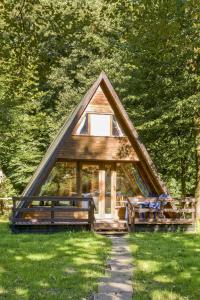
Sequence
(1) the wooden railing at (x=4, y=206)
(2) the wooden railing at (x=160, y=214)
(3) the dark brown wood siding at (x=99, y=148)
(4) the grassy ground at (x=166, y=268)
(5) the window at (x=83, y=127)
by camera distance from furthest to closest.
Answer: (1) the wooden railing at (x=4, y=206) → (5) the window at (x=83, y=127) → (3) the dark brown wood siding at (x=99, y=148) → (2) the wooden railing at (x=160, y=214) → (4) the grassy ground at (x=166, y=268)

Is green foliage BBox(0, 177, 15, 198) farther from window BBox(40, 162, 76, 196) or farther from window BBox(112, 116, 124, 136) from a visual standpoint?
window BBox(112, 116, 124, 136)

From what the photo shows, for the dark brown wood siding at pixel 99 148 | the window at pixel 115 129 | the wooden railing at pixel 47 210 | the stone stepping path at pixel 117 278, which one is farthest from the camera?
the window at pixel 115 129

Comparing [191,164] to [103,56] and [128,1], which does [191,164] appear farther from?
[128,1]

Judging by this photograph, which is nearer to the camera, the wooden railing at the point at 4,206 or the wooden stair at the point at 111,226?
the wooden stair at the point at 111,226

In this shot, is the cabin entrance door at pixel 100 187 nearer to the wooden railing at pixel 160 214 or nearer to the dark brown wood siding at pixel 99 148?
the dark brown wood siding at pixel 99 148

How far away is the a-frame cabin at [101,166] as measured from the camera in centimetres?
2092

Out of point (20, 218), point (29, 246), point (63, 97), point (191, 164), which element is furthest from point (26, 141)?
point (29, 246)

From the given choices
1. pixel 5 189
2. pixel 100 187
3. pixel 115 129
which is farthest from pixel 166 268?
pixel 5 189

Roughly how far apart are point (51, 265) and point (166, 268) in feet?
8.96

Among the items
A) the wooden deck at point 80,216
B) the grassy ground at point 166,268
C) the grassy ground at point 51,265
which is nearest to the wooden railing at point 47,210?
the wooden deck at point 80,216

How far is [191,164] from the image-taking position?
93.7ft

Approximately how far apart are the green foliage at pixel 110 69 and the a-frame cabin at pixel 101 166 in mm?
2392

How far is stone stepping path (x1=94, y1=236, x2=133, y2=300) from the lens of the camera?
8.49m

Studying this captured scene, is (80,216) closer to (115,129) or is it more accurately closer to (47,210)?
(47,210)
